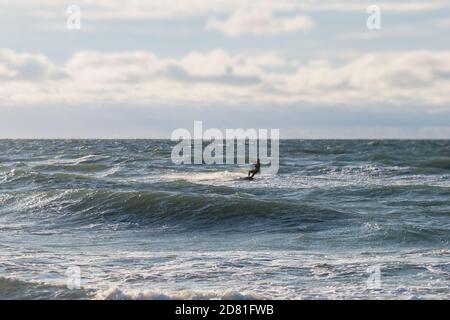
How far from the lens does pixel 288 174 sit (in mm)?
40812

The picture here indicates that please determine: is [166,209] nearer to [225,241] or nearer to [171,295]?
[225,241]

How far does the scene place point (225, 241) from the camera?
58.0ft

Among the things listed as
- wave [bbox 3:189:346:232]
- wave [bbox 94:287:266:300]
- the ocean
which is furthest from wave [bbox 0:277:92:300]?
wave [bbox 3:189:346:232]

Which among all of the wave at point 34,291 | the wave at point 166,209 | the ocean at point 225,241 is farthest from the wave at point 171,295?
the wave at point 166,209

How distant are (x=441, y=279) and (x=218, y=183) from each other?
22.7 meters

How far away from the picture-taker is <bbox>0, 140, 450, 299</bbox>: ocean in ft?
38.8

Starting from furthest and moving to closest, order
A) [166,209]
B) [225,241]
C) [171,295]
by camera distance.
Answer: [166,209] < [225,241] < [171,295]

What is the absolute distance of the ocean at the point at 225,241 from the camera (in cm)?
1182

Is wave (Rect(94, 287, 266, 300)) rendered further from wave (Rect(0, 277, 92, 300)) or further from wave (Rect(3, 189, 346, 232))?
wave (Rect(3, 189, 346, 232))

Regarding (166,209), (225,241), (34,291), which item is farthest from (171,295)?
(166,209)

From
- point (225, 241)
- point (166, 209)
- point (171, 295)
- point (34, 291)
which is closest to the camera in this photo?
point (171, 295)

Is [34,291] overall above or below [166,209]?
above

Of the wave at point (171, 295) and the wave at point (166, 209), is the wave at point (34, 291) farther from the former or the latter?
the wave at point (166, 209)
